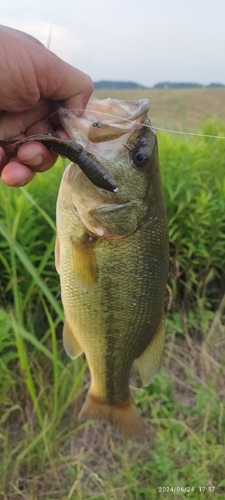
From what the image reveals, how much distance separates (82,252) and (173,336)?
4.56ft

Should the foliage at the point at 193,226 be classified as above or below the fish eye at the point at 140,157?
below

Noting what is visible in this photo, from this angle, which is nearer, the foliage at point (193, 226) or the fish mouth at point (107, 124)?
the fish mouth at point (107, 124)

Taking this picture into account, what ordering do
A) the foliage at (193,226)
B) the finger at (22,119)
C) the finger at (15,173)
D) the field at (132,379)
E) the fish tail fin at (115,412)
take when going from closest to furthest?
the finger at (15,173) → the finger at (22,119) → the fish tail fin at (115,412) → the field at (132,379) → the foliage at (193,226)

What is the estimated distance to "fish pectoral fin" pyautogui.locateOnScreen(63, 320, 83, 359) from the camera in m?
1.47

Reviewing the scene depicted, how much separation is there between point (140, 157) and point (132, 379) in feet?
4.99

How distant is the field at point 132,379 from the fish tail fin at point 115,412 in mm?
295

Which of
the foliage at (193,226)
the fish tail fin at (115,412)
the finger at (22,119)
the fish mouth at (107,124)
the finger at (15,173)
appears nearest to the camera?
the fish mouth at (107,124)

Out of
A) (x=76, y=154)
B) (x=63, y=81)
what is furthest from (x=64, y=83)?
(x=76, y=154)

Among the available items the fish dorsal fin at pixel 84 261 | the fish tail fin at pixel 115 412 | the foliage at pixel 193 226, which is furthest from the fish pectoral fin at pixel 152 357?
the foliage at pixel 193 226

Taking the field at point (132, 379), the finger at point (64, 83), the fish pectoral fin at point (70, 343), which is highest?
the finger at point (64, 83)

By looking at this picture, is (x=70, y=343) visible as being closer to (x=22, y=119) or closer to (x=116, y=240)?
(x=116, y=240)

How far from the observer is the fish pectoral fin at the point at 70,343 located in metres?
1.47

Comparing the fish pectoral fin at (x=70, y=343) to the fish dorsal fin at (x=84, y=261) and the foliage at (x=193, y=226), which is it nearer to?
the fish dorsal fin at (x=84, y=261)

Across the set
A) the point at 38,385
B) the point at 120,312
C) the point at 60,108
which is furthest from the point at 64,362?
the point at 60,108
